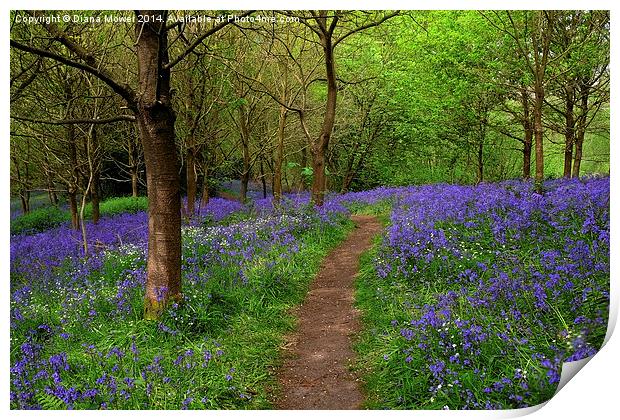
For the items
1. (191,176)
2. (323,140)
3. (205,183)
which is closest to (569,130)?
(323,140)

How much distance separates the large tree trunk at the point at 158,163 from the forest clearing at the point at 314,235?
2 centimetres

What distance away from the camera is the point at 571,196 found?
4.81 meters

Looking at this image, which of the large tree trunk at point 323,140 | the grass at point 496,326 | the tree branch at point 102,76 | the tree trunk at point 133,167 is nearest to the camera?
the grass at point 496,326

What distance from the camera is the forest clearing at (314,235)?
3.48 m

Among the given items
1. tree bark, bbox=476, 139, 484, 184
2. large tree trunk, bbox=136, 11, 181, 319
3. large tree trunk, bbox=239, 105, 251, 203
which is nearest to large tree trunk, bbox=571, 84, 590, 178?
tree bark, bbox=476, 139, 484, 184

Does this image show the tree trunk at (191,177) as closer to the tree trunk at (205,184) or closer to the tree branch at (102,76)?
the tree trunk at (205,184)

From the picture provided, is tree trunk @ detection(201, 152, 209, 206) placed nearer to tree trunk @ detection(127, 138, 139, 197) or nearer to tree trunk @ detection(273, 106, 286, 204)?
tree trunk @ detection(273, 106, 286, 204)

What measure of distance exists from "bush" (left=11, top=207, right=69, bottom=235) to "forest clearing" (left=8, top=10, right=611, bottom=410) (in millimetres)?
31

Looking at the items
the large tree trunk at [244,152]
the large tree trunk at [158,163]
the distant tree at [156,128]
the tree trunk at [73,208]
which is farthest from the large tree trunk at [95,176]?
the large tree trunk at [244,152]

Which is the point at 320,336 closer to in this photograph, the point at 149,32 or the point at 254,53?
the point at 149,32

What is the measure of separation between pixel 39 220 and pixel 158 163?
1.90 metres

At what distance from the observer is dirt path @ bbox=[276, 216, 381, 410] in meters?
3.58

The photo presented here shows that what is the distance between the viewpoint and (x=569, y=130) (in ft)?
16.4
